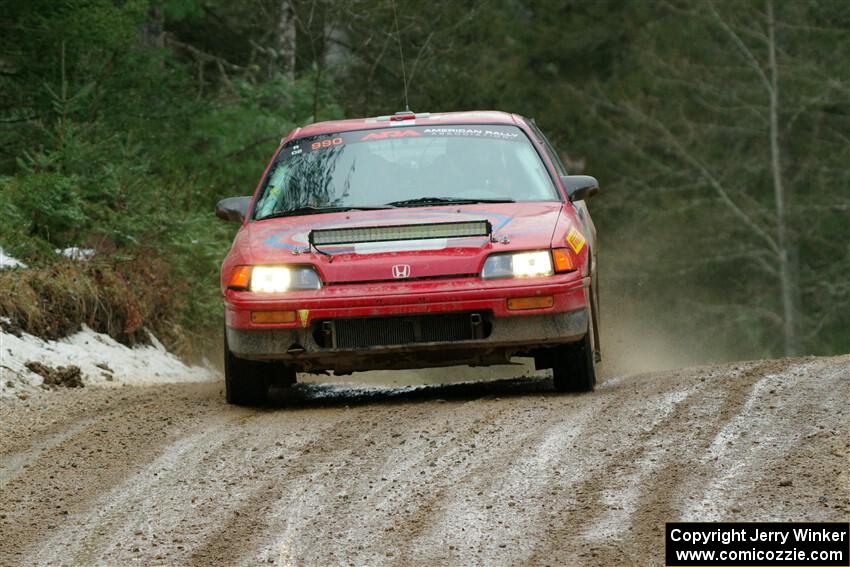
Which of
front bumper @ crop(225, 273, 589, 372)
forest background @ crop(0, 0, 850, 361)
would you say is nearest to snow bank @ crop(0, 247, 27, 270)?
front bumper @ crop(225, 273, 589, 372)

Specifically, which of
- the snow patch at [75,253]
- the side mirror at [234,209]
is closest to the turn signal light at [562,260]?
the side mirror at [234,209]

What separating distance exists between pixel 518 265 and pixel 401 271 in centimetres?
63

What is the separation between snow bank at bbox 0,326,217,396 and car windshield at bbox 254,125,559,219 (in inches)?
99.8

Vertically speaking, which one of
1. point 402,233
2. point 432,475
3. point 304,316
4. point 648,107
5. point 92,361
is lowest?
point 92,361

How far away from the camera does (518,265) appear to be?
8016 millimetres

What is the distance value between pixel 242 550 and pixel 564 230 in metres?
3.46

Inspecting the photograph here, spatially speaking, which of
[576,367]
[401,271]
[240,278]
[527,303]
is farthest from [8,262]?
[527,303]

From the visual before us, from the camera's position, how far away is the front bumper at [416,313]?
7.95m

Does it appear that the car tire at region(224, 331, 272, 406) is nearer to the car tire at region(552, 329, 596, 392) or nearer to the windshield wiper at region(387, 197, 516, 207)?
the windshield wiper at region(387, 197, 516, 207)

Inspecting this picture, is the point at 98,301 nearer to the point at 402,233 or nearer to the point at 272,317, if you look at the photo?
the point at 272,317

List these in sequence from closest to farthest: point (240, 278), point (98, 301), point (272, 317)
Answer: point (272, 317), point (240, 278), point (98, 301)

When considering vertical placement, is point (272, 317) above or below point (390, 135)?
below

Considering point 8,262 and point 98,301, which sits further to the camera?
point 98,301

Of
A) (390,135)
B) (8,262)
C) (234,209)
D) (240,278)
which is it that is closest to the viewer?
(240,278)
